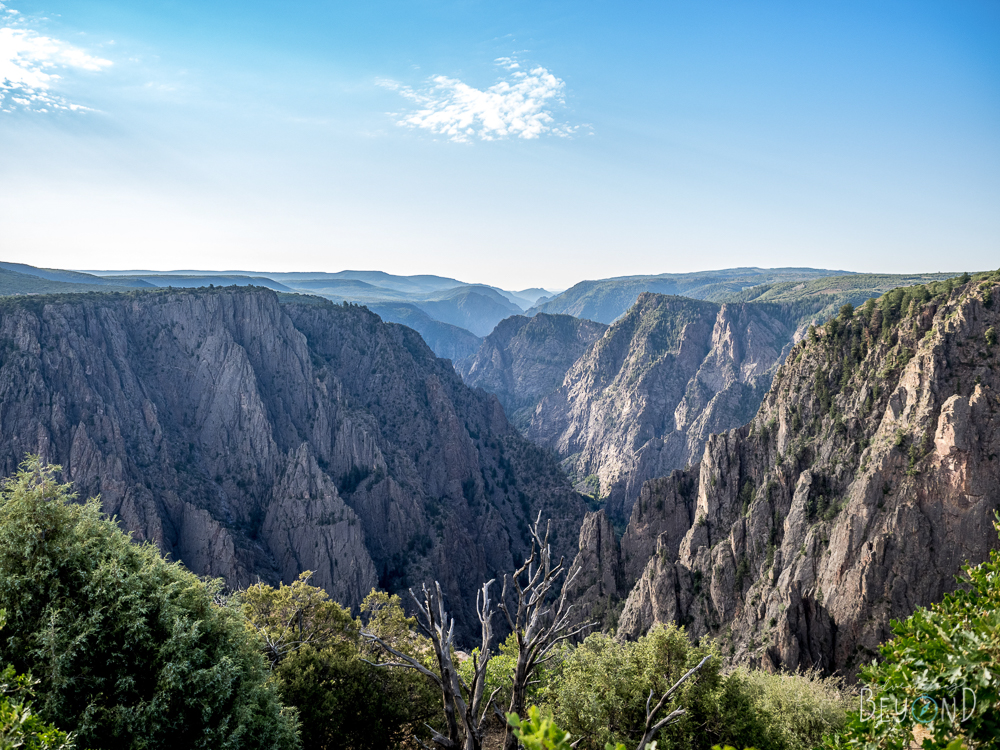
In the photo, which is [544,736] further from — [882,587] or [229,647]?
[882,587]

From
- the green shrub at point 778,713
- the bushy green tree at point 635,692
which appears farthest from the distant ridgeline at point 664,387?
the bushy green tree at point 635,692

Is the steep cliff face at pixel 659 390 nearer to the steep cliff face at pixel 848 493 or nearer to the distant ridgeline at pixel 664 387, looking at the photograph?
the distant ridgeline at pixel 664 387

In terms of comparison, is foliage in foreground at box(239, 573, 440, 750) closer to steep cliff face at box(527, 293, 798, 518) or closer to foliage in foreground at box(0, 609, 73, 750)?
foliage in foreground at box(0, 609, 73, 750)

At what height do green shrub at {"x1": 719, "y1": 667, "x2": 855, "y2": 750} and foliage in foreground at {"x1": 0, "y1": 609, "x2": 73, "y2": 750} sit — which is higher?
foliage in foreground at {"x1": 0, "y1": 609, "x2": 73, "y2": 750}

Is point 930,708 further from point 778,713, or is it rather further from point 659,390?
point 659,390

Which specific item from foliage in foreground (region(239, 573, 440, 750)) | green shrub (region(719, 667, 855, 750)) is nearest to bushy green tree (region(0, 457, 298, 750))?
foliage in foreground (region(239, 573, 440, 750))

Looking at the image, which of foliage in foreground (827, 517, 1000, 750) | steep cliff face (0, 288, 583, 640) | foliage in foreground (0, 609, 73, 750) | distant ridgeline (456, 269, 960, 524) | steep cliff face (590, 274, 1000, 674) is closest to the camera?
foliage in foreground (827, 517, 1000, 750)
